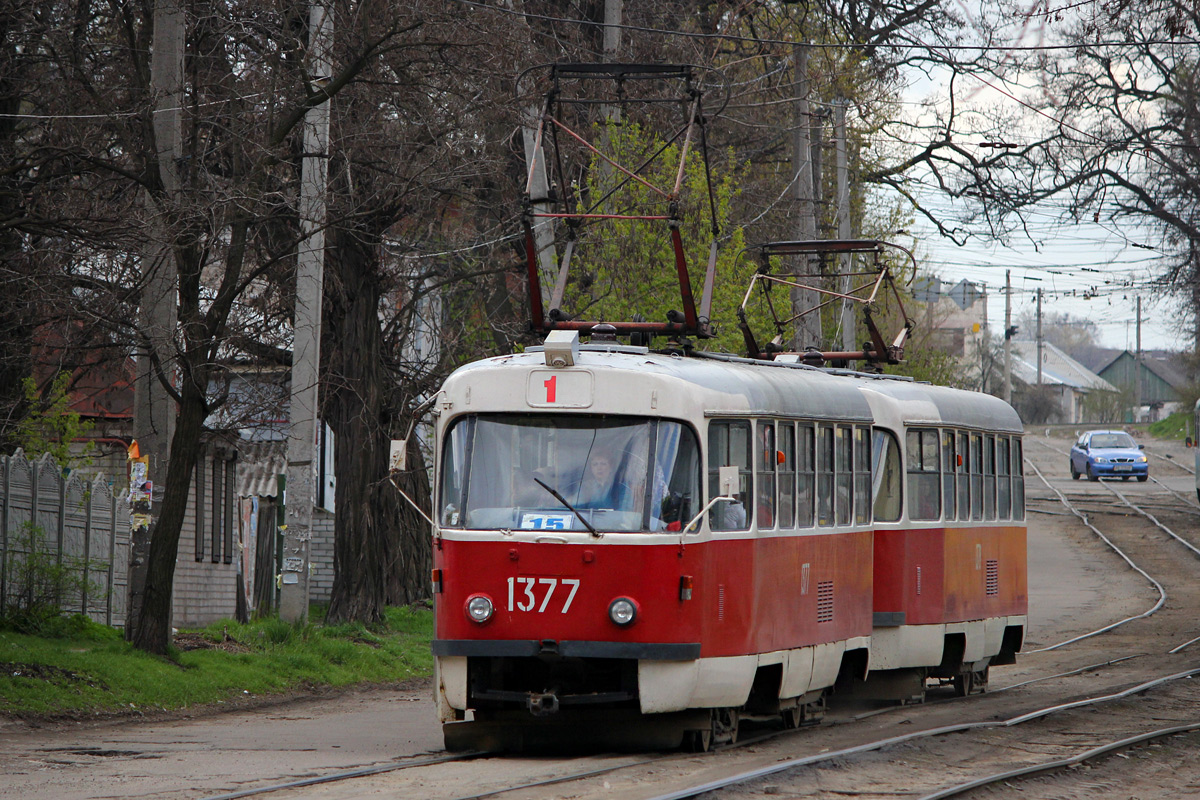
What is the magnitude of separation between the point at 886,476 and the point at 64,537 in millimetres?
8540

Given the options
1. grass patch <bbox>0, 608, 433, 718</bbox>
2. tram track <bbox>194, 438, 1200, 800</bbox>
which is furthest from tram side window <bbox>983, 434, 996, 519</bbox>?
grass patch <bbox>0, 608, 433, 718</bbox>

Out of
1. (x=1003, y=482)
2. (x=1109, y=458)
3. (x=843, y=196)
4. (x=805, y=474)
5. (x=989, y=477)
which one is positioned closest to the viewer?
(x=805, y=474)

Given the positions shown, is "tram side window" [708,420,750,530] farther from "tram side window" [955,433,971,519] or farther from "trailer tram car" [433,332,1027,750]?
"tram side window" [955,433,971,519]

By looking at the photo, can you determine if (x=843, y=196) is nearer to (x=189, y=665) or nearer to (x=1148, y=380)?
(x=189, y=665)

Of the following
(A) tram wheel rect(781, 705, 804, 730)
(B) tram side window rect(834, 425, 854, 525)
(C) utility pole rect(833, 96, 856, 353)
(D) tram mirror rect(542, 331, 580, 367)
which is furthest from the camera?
(C) utility pole rect(833, 96, 856, 353)

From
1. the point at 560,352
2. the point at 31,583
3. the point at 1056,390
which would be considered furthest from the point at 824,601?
the point at 1056,390

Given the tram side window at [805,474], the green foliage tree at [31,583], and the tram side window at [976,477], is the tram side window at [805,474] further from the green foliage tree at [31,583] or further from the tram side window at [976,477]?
the green foliage tree at [31,583]

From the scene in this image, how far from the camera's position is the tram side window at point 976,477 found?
17.0 m

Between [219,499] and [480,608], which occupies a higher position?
[219,499]

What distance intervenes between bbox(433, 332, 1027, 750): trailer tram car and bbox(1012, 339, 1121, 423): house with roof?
94620mm

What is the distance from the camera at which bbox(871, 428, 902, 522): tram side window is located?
15125mm

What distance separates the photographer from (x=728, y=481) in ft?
35.6

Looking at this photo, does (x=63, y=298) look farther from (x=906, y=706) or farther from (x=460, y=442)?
(x=906, y=706)

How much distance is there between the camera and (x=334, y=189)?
65.3 feet
